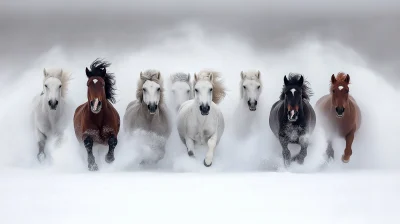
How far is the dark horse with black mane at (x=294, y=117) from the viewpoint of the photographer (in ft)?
14.8

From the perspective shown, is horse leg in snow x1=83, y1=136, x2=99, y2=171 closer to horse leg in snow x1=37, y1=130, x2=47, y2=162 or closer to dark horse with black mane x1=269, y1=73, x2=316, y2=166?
horse leg in snow x1=37, y1=130, x2=47, y2=162

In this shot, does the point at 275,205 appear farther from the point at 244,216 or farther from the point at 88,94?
the point at 88,94

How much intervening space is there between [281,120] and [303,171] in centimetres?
45

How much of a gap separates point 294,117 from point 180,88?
101 cm

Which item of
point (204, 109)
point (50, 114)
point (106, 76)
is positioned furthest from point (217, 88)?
point (50, 114)

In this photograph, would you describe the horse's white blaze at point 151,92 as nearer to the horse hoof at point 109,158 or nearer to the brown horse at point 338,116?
the horse hoof at point 109,158

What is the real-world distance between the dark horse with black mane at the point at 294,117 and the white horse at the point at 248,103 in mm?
211

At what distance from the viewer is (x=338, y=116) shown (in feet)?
15.5

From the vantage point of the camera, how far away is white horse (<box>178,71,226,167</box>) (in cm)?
446

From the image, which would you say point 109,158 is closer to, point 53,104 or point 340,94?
point 53,104

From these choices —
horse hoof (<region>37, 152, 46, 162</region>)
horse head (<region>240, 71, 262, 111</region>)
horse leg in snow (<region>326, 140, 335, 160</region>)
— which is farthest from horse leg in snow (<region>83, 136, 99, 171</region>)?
horse leg in snow (<region>326, 140, 335, 160</region>)

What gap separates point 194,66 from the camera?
506cm

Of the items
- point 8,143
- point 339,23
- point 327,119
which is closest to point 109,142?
point 8,143

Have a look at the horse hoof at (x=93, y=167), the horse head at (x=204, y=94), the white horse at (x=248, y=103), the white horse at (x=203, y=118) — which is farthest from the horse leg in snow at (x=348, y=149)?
the horse hoof at (x=93, y=167)
